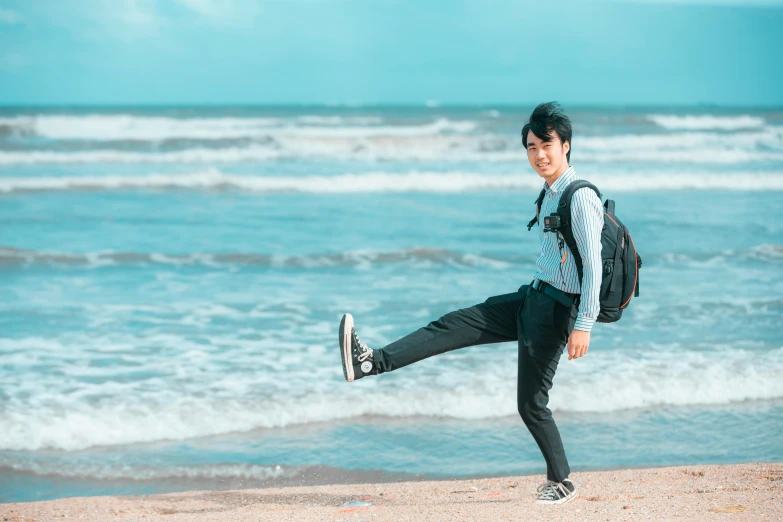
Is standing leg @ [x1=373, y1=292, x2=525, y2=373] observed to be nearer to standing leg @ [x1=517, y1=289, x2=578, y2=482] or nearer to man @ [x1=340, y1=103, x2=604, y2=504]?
man @ [x1=340, y1=103, x2=604, y2=504]

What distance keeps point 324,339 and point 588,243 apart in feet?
13.5

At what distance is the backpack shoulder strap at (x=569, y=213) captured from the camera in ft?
10.4

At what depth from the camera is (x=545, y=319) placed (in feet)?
11.0

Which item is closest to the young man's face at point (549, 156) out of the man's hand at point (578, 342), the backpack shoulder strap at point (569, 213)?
the backpack shoulder strap at point (569, 213)

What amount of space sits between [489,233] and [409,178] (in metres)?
7.33

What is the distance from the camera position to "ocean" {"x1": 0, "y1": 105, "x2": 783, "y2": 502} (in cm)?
478

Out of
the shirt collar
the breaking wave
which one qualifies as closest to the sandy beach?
the shirt collar

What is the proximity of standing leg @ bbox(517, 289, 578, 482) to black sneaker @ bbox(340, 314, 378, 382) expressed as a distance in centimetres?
71

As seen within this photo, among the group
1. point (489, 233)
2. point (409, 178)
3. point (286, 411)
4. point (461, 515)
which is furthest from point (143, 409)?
point (409, 178)

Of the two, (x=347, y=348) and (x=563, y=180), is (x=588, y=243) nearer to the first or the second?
(x=563, y=180)

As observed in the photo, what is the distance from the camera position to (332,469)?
4570 millimetres

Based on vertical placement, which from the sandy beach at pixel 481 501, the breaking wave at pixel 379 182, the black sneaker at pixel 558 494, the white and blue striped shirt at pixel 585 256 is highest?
the breaking wave at pixel 379 182

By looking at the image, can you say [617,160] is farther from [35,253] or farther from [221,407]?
[221,407]

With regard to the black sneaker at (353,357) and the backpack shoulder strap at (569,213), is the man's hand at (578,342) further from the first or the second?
the black sneaker at (353,357)
